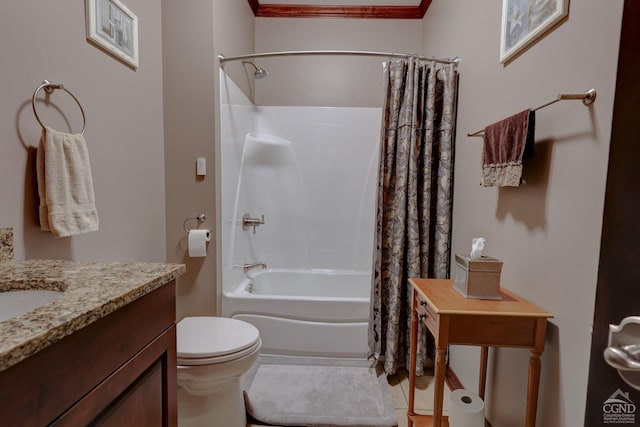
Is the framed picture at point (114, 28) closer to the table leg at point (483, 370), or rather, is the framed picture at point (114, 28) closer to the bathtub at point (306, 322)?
the bathtub at point (306, 322)

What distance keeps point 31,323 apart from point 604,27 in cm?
154

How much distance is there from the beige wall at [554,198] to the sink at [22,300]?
1.52 m

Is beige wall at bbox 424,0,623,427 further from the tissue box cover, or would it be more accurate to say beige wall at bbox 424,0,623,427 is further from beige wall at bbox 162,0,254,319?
beige wall at bbox 162,0,254,319

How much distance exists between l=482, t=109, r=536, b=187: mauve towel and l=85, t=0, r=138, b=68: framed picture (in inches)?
68.4

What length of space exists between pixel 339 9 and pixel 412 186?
193 centimetres

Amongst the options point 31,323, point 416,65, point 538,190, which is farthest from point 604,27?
point 31,323

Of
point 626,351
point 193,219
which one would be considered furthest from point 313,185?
point 626,351

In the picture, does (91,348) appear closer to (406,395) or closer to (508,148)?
(508,148)

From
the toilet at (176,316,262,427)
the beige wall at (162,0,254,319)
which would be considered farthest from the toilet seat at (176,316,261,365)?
the beige wall at (162,0,254,319)

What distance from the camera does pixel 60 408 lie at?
508 mm

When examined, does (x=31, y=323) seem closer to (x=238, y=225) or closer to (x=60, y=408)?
(x=60, y=408)

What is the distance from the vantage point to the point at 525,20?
1234 millimetres

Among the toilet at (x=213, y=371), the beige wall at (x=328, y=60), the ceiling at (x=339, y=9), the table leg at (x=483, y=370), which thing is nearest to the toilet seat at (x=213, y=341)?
the toilet at (x=213, y=371)

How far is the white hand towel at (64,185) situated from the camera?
1004mm
